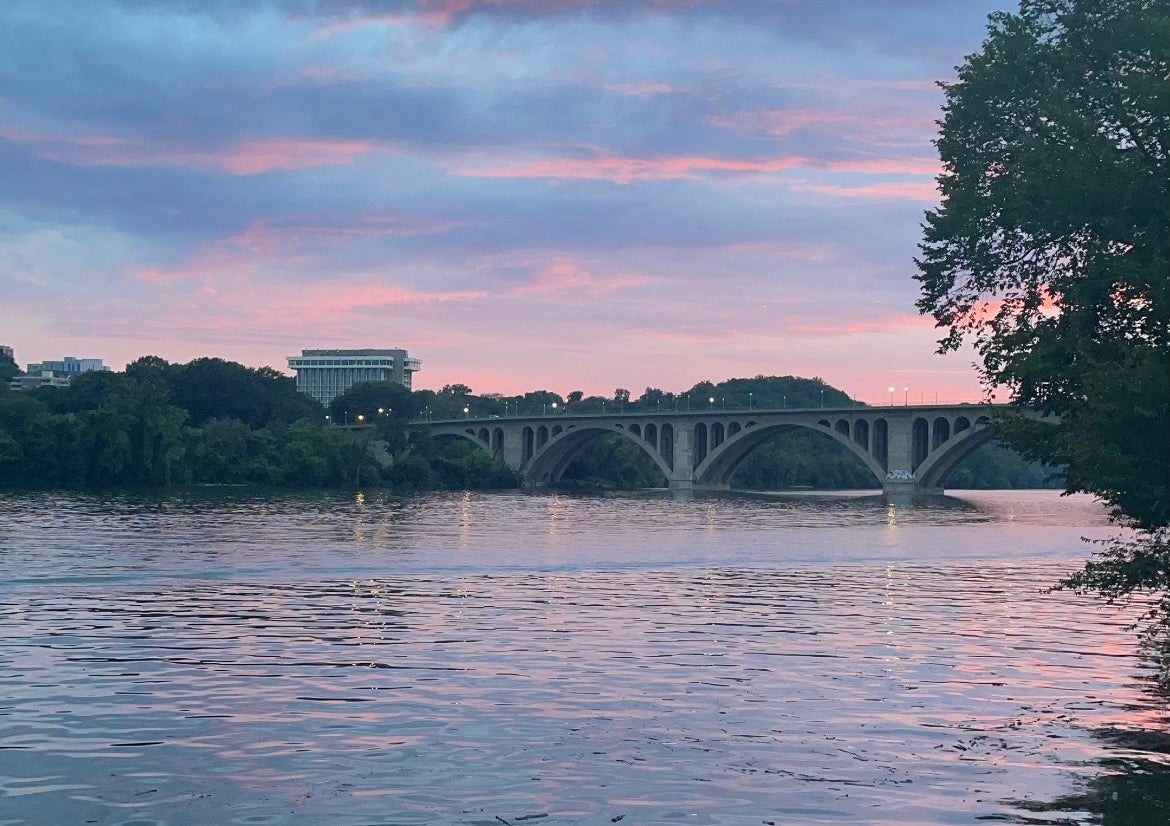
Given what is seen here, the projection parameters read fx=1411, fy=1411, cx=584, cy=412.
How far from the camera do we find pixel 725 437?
156 metres

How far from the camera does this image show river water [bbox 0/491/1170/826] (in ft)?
48.5

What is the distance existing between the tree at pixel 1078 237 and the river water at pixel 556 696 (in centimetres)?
391

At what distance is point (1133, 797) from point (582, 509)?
90149 mm

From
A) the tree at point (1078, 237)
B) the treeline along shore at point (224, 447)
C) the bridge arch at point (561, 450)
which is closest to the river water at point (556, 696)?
the tree at point (1078, 237)

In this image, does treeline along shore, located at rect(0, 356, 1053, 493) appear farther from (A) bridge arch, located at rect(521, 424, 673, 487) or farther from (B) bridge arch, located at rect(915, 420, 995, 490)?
(B) bridge arch, located at rect(915, 420, 995, 490)

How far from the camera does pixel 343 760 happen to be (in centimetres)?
1633

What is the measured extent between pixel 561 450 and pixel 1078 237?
148 metres

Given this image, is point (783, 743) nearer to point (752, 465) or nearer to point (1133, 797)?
point (1133, 797)

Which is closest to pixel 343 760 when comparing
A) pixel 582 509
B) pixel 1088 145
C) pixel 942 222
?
pixel 1088 145

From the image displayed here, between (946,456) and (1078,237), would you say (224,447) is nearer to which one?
(946,456)

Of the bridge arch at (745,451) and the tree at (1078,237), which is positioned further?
the bridge arch at (745,451)

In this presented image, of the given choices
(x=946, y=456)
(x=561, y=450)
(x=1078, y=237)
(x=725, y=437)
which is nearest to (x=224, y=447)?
(x=561, y=450)

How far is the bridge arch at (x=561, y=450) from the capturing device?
551 feet

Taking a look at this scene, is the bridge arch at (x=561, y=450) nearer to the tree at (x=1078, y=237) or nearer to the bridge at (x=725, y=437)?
the bridge at (x=725, y=437)
